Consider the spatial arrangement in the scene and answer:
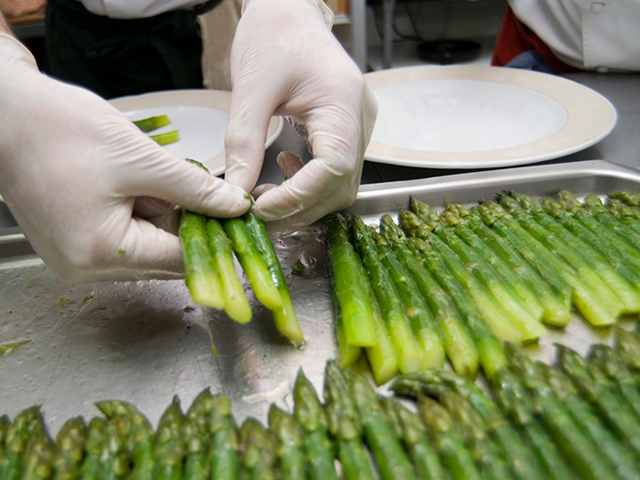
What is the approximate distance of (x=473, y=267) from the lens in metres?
2.10

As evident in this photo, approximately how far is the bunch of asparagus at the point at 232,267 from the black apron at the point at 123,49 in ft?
10.1

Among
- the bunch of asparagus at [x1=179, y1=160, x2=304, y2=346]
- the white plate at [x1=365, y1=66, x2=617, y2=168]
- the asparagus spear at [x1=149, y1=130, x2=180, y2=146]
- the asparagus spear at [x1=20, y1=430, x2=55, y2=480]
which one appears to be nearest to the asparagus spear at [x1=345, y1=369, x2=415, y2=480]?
the bunch of asparagus at [x1=179, y1=160, x2=304, y2=346]

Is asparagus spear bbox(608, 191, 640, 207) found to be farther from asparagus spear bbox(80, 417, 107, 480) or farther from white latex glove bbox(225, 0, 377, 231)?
asparagus spear bbox(80, 417, 107, 480)

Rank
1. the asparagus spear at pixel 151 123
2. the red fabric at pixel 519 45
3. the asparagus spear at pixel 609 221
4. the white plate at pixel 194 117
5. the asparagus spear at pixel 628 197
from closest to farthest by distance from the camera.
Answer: the asparagus spear at pixel 609 221 < the asparagus spear at pixel 628 197 < the white plate at pixel 194 117 < the asparagus spear at pixel 151 123 < the red fabric at pixel 519 45

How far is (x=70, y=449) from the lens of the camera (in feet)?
5.02

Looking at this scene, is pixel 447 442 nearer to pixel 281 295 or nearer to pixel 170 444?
pixel 281 295

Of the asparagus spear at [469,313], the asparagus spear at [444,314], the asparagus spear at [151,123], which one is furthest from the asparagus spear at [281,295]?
the asparagus spear at [151,123]

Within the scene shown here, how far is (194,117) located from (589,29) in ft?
10.9

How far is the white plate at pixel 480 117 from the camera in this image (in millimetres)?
2762

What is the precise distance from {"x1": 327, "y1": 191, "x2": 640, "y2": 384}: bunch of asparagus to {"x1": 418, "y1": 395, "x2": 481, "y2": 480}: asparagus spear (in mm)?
183

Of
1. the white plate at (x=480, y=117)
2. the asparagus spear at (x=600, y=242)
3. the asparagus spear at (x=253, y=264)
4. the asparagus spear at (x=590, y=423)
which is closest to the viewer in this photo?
the asparagus spear at (x=590, y=423)

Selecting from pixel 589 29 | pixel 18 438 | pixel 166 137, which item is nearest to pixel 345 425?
pixel 18 438

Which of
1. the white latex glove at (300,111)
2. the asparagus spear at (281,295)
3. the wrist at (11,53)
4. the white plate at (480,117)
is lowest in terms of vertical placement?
the white plate at (480,117)

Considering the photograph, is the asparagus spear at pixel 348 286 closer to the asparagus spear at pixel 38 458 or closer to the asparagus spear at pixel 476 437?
the asparagus spear at pixel 476 437
